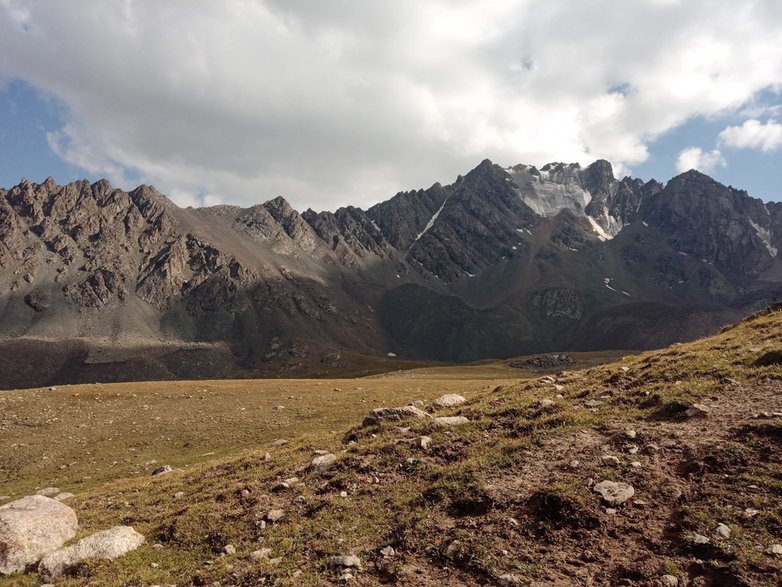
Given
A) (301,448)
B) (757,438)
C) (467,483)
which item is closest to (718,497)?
(757,438)

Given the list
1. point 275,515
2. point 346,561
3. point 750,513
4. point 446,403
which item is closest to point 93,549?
point 275,515

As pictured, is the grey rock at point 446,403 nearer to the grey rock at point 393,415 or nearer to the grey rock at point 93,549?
the grey rock at point 393,415

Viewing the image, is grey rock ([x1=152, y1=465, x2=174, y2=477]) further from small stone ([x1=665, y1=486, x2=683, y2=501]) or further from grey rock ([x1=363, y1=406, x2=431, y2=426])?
small stone ([x1=665, y1=486, x2=683, y2=501])

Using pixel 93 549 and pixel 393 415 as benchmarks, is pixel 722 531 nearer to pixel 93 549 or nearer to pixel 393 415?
pixel 393 415

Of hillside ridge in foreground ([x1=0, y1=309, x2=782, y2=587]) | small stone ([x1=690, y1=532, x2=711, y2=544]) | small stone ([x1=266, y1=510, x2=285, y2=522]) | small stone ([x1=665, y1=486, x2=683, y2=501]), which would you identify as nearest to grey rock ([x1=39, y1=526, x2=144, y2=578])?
hillside ridge in foreground ([x1=0, y1=309, x2=782, y2=587])

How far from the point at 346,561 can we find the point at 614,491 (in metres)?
7.32

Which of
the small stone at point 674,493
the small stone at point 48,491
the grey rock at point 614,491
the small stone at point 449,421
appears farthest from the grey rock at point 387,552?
the small stone at point 48,491

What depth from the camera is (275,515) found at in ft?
47.6

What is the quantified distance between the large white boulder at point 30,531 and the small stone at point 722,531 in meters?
18.0

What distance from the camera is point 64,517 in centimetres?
1557

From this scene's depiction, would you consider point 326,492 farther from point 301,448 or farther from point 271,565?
point 301,448

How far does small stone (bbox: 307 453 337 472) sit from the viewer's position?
696 inches

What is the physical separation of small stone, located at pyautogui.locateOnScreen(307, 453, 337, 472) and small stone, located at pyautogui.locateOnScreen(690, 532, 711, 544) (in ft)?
37.9

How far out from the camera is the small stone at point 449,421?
62.9 feet
